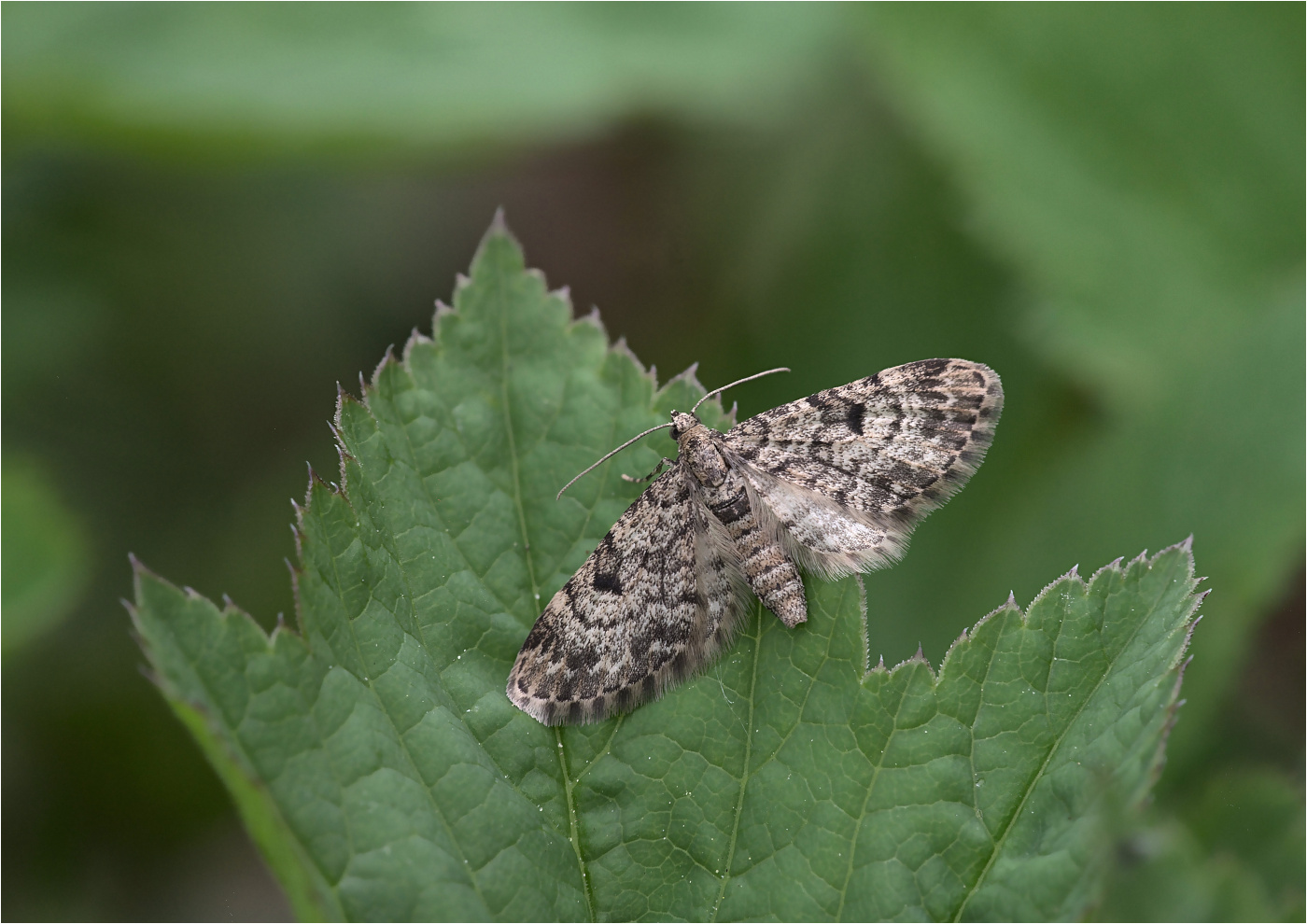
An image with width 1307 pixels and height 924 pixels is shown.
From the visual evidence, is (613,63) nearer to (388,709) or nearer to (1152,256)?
(1152,256)

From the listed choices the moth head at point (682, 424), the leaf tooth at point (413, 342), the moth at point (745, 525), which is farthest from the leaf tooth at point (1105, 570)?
the leaf tooth at point (413, 342)

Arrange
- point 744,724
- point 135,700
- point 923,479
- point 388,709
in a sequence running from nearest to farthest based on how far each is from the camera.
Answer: point 388,709, point 744,724, point 923,479, point 135,700

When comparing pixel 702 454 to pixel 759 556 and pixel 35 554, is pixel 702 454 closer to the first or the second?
pixel 759 556

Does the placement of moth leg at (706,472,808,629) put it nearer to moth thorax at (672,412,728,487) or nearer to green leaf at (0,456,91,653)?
moth thorax at (672,412,728,487)

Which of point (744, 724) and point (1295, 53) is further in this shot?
point (1295, 53)

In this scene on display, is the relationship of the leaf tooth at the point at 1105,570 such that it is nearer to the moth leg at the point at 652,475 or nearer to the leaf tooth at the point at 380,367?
the moth leg at the point at 652,475

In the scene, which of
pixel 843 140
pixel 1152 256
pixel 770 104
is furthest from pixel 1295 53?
pixel 770 104
